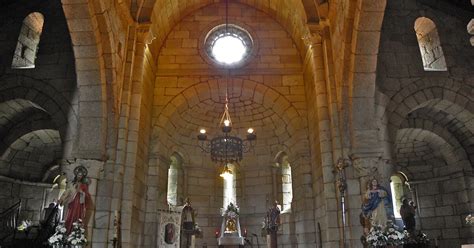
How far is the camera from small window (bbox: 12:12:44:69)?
11172 millimetres

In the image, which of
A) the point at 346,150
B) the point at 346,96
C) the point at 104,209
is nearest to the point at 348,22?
the point at 346,96

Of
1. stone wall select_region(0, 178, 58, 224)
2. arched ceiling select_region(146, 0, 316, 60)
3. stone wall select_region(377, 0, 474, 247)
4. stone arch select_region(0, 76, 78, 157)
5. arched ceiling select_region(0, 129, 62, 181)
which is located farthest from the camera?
stone wall select_region(0, 178, 58, 224)

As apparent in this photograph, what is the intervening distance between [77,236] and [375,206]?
5.85m

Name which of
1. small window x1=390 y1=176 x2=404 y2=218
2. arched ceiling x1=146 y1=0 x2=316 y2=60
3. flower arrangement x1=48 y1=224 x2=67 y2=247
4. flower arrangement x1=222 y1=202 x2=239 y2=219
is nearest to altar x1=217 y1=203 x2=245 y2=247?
flower arrangement x1=222 y1=202 x2=239 y2=219

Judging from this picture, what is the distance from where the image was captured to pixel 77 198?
8469 mm

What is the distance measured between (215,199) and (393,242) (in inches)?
298

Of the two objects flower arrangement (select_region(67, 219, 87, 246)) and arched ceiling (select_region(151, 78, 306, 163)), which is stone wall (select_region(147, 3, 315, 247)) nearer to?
arched ceiling (select_region(151, 78, 306, 163))

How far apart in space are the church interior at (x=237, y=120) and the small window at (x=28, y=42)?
0.13 feet

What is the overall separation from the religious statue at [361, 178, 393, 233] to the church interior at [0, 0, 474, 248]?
2 cm

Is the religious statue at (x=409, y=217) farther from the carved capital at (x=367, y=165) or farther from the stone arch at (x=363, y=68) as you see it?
the stone arch at (x=363, y=68)

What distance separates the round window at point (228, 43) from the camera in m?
13.6

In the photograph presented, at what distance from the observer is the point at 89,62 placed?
9.21 metres

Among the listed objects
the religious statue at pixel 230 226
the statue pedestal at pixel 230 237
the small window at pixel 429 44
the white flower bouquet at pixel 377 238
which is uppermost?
the small window at pixel 429 44

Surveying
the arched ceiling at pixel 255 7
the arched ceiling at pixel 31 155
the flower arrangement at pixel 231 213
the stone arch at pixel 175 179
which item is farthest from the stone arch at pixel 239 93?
the arched ceiling at pixel 31 155
